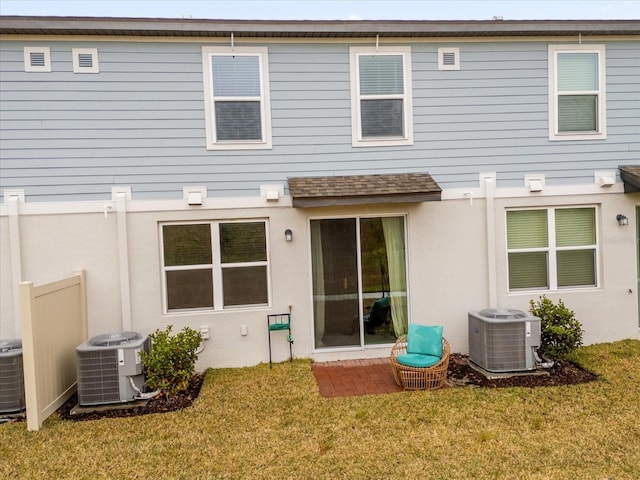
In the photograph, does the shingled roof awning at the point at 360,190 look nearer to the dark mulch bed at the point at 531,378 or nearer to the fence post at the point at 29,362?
the dark mulch bed at the point at 531,378

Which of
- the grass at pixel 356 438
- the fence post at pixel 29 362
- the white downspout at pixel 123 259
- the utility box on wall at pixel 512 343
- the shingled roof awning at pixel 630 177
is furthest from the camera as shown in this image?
the shingled roof awning at pixel 630 177

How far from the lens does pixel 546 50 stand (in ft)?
26.1

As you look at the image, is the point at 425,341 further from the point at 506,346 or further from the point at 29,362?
the point at 29,362

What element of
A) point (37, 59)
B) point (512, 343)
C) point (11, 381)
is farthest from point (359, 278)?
point (37, 59)

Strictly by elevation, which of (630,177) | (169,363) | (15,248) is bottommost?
(169,363)

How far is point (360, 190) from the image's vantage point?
7.27 m

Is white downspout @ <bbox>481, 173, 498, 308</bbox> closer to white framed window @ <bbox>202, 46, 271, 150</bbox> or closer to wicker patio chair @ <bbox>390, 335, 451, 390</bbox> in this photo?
wicker patio chair @ <bbox>390, 335, 451, 390</bbox>

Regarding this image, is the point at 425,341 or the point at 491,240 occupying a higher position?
the point at 491,240

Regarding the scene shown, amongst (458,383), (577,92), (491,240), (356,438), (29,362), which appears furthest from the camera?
(577,92)

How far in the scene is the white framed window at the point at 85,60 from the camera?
23.4 feet

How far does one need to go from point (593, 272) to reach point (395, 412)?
191 inches

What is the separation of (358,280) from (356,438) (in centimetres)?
315

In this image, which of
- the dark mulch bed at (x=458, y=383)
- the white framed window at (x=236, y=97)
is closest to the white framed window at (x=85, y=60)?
the white framed window at (x=236, y=97)

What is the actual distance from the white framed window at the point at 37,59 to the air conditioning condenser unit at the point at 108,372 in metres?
4.13
